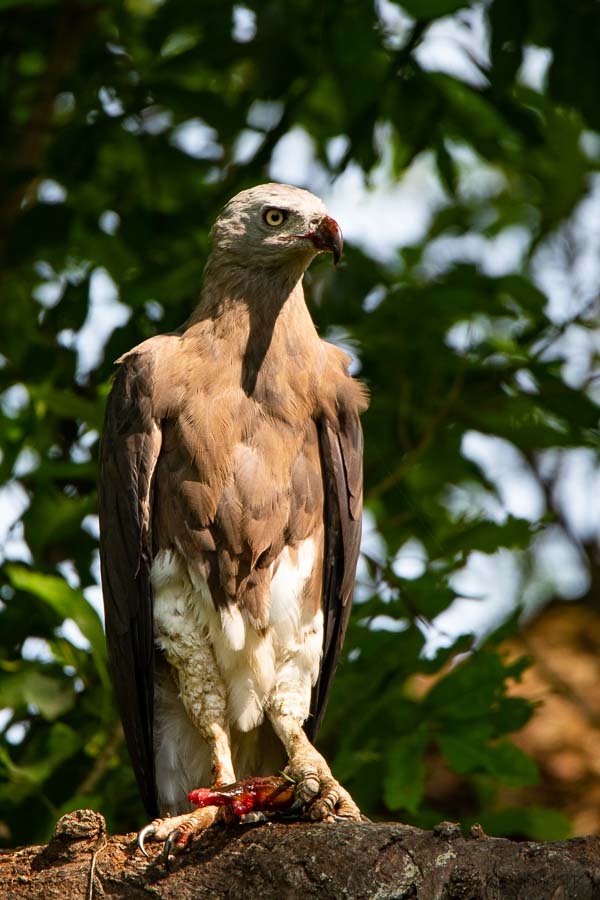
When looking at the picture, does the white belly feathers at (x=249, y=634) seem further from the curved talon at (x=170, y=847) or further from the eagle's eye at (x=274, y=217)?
the eagle's eye at (x=274, y=217)

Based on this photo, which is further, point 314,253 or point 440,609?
point 440,609

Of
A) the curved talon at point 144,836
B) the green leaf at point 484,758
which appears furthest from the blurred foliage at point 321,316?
the curved talon at point 144,836

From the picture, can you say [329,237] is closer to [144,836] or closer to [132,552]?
[132,552]

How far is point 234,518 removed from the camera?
16.3 feet

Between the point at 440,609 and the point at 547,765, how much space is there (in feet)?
14.7

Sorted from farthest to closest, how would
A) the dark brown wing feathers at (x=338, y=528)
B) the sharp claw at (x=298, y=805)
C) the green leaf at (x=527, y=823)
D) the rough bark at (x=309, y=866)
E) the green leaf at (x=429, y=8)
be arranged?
the green leaf at (x=527, y=823)
the dark brown wing feathers at (x=338, y=528)
the green leaf at (x=429, y=8)
the sharp claw at (x=298, y=805)
the rough bark at (x=309, y=866)

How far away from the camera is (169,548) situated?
506 centimetres

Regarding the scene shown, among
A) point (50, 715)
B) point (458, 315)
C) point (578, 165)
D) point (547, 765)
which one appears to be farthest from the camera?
point (547, 765)

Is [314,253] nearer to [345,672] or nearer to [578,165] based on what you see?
[345,672]

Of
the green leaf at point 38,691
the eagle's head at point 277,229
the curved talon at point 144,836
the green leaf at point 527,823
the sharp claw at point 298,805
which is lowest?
the green leaf at point 527,823

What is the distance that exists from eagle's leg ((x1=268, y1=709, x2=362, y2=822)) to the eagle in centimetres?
1

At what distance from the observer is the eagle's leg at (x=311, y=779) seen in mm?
4211

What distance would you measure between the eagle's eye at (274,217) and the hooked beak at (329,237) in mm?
178

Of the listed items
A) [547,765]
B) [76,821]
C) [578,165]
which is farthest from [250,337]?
[547,765]
